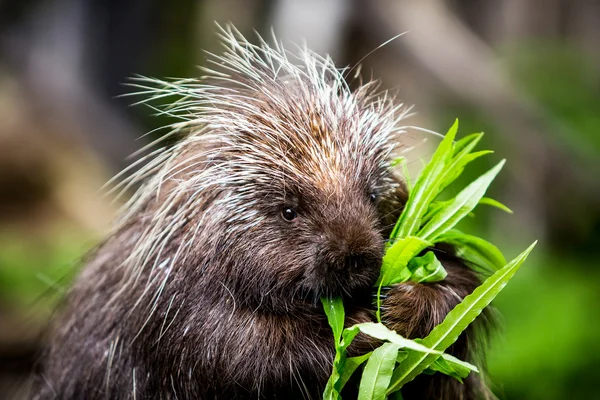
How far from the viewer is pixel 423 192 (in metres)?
2.88

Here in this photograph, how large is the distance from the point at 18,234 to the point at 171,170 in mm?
5961

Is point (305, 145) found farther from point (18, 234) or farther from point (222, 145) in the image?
point (18, 234)

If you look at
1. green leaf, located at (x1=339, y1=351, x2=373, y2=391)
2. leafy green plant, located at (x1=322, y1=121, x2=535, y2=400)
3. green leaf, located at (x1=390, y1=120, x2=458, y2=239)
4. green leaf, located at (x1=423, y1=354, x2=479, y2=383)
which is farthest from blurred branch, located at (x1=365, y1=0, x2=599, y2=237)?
green leaf, located at (x1=339, y1=351, x2=373, y2=391)

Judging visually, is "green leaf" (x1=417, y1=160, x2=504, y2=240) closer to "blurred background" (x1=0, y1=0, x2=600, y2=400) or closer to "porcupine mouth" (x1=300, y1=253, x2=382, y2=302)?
"porcupine mouth" (x1=300, y1=253, x2=382, y2=302)

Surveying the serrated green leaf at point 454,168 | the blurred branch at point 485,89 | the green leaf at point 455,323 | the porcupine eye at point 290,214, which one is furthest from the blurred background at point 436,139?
the green leaf at point 455,323

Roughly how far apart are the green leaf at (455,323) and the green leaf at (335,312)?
247mm

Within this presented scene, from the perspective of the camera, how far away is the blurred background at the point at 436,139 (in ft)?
21.3

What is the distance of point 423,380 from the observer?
304 cm

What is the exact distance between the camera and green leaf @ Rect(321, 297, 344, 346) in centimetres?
258

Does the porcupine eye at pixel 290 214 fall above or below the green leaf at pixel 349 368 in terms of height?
above

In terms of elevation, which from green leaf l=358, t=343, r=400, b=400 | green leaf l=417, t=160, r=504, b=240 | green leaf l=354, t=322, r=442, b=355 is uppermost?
green leaf l=417, t=160, r=504, b=240

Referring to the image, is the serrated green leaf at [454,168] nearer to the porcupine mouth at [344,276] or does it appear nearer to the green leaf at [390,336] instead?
the porcupine mouth at [344,276]

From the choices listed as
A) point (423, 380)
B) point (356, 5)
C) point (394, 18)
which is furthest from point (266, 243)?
point (356, 5)

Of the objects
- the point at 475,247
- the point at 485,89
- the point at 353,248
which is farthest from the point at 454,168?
the point at 485,89
